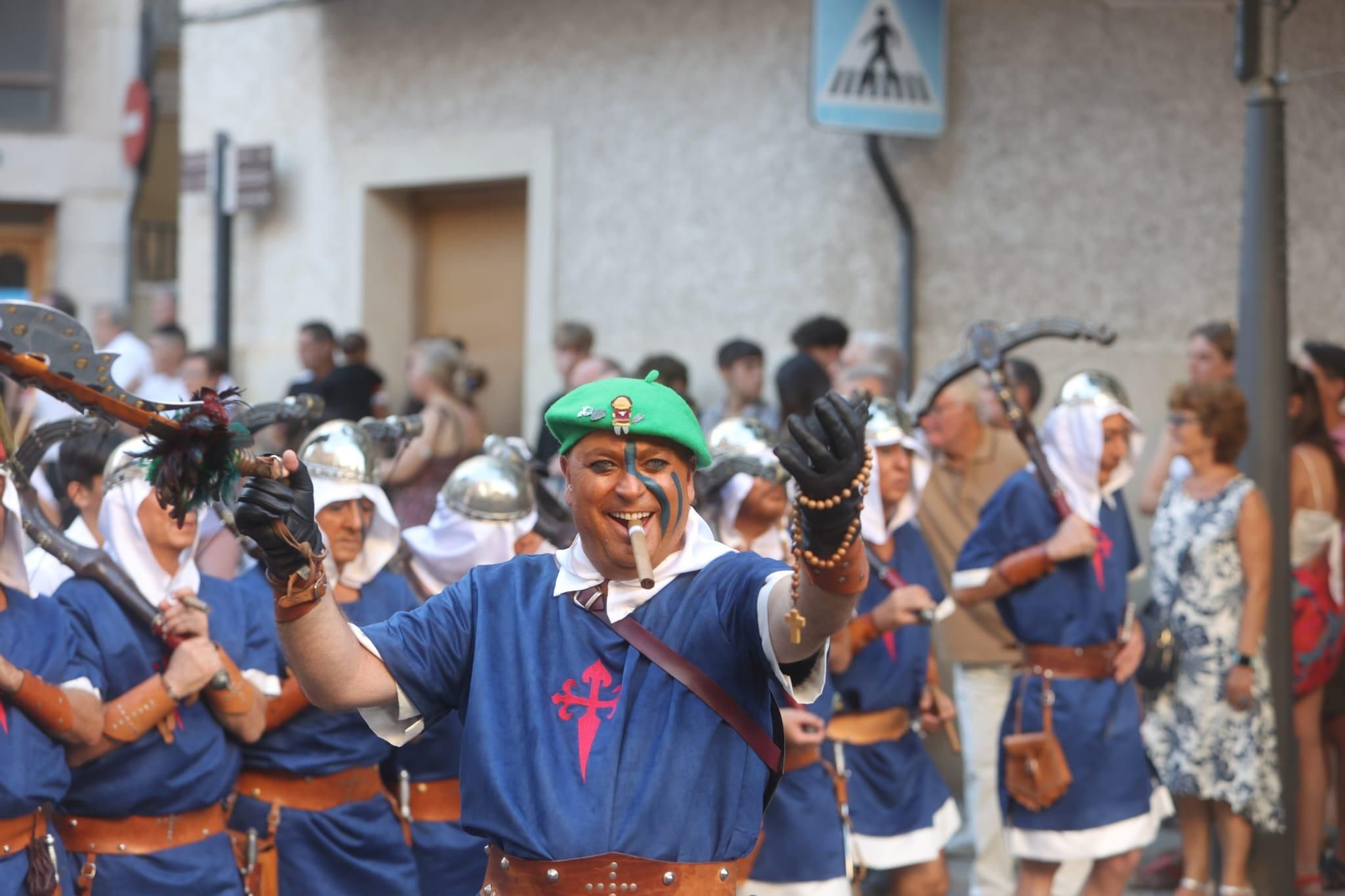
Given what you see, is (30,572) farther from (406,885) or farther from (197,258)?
(197,258)

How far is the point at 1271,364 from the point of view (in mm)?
7109

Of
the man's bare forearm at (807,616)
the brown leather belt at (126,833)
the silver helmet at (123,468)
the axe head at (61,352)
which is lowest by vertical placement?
the brown leather belt at (126,833)

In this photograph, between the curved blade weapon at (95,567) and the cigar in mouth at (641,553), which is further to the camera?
the curved blade weapon at (95,567)

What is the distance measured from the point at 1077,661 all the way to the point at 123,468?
3.45m

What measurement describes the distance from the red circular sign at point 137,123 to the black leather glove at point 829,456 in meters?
15.5

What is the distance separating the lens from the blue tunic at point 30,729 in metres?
4.11

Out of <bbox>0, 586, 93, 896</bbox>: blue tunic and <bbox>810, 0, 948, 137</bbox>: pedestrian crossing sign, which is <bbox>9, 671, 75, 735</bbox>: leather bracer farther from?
<bbox>810, 0, 948, 137</bbox>: pedestrian crossing sign

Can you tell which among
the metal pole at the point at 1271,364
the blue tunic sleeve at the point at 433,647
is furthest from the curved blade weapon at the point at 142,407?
the metal pole at the point at 1271,364

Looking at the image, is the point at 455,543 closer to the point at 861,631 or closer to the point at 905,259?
the point at 861,631

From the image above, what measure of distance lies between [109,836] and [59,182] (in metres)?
14.4

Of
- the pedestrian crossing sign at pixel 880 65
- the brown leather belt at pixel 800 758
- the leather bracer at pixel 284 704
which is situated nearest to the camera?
the leather bracer at pixel 284 704

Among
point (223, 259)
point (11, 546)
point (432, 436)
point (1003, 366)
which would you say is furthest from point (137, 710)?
point (223, 259)

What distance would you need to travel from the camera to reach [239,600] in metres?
5.07

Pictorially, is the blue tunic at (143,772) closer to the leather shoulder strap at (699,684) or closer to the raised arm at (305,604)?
the raised arm at (305,604)
